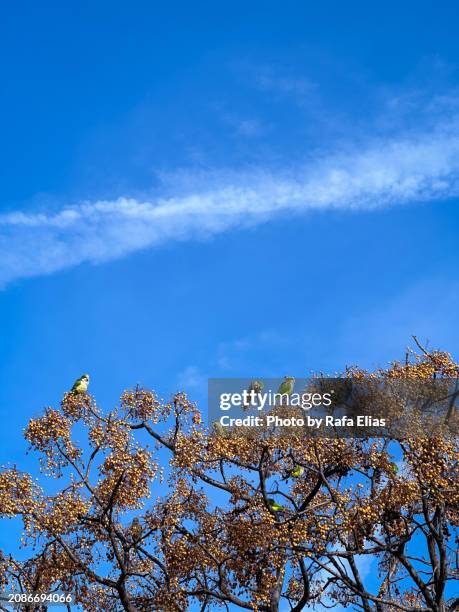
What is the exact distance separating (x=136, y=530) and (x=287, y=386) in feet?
19.7

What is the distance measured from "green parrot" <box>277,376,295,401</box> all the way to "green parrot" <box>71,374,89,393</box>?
567cm

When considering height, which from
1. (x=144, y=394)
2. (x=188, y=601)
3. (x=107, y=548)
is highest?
(x=144, y=394)

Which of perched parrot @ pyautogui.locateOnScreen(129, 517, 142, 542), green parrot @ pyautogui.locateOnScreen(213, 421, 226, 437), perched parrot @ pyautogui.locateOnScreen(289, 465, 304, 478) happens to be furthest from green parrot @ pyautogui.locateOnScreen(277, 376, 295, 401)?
perched parrot @ pyautogui.locateOnScreen(129, 517, 142, 542)

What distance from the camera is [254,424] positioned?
20.3 meters

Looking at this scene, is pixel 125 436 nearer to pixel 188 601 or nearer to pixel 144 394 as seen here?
pixel 144 394

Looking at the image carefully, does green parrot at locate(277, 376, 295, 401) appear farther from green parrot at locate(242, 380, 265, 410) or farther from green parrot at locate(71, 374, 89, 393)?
green parrot at locate(71, 374, 89, 393)

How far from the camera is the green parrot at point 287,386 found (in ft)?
69.8

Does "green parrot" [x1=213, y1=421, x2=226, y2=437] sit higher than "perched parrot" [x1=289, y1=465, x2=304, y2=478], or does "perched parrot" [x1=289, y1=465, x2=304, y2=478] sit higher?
"green parrot" [x1=213, y1=421, x2=226, y2=437]

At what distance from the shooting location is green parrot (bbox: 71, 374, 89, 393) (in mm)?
20734

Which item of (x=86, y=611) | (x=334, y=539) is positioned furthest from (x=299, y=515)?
(x=86, y=611)

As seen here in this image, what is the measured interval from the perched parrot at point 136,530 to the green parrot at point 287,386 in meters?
5.53

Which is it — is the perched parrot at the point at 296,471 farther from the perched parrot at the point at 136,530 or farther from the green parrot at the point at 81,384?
the green parrot at the point at 81,384

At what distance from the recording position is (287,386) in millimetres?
21328

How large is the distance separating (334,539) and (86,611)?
8.00m
